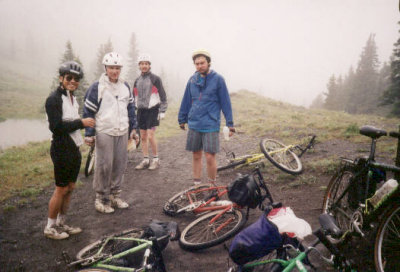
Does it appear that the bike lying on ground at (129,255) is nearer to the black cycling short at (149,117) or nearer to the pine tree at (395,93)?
the black cycling short at (149,117)

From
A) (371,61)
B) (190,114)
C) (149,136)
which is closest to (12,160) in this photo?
(149,136)

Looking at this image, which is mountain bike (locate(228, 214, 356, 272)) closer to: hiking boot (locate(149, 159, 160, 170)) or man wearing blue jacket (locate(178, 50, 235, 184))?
man wearing blue jacket (locate(178, 50, 235, 184))

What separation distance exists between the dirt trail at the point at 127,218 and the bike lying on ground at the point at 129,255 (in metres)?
0.54

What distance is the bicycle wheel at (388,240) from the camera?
2689mm

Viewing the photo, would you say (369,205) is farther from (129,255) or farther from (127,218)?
(127,218)

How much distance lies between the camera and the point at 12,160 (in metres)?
12.0

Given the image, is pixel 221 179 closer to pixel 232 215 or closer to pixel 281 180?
pixel 281 180

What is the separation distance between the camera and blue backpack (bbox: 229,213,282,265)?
8.70 feet

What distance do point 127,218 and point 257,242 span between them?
12.1 ft

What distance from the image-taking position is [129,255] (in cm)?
348

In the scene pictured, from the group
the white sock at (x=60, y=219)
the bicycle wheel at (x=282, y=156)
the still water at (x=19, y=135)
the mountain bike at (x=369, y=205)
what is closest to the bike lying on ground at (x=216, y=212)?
the mountain bike at (x=369, y=205)

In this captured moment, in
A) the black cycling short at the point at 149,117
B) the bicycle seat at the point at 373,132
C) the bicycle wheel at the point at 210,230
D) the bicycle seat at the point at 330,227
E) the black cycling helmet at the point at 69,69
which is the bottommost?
the bicycle wheel at the point at 210,230

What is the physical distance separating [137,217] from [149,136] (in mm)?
3292

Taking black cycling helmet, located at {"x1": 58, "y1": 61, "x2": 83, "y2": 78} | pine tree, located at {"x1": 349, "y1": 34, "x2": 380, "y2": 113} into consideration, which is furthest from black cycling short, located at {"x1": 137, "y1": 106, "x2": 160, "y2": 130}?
pine tree, located at {"x1": 349, "y1": 34, "x2": 380, "y2": 113}
